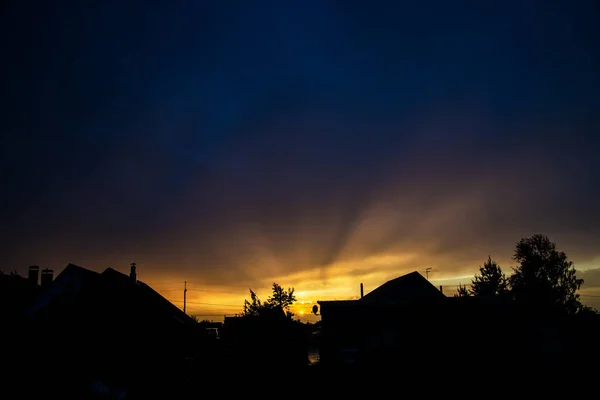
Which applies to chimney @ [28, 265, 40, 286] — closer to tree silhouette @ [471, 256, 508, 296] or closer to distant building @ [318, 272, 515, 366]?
distant building @ [318, 272, 515, 366]

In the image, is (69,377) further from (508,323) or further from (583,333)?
(583,333)

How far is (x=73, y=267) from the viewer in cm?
1978

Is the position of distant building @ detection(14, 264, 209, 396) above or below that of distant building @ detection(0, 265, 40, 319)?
below

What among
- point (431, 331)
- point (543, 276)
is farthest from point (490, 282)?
point (431, 331)

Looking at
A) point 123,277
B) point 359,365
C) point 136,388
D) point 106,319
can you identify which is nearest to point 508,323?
point 359,365

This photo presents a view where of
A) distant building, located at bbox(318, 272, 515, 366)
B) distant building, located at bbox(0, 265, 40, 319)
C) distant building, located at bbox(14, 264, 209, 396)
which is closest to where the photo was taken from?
distant building, located at bbox(14, 264, 209, 396)

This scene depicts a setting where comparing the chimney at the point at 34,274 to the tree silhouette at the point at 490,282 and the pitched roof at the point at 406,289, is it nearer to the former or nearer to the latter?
the pitched roof at the point at 406,289

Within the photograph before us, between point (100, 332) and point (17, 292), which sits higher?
point (17, 292)

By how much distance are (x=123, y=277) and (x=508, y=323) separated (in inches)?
996

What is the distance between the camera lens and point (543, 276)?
194ft

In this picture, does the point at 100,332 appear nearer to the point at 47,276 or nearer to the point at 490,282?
the point at 47,276

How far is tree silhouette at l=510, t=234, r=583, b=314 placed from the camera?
57781 mm

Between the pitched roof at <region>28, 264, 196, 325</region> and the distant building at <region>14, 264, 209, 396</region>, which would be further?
the pitched roof at <region>28, 264, 196, 325</region>

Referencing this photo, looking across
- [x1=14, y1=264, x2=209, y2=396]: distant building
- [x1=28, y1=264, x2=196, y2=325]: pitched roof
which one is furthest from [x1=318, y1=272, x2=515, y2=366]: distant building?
[x1=28, y1=264, x2=196, y2=325]: pitched roof
